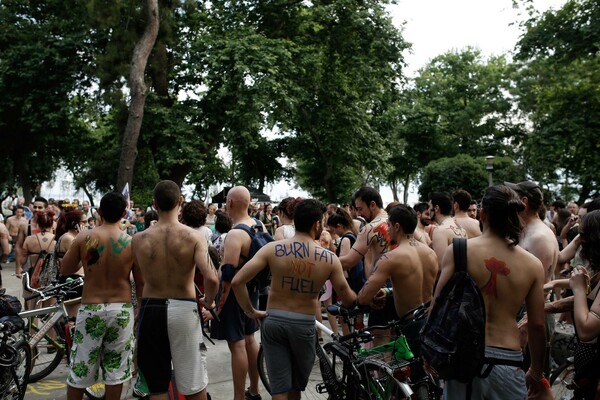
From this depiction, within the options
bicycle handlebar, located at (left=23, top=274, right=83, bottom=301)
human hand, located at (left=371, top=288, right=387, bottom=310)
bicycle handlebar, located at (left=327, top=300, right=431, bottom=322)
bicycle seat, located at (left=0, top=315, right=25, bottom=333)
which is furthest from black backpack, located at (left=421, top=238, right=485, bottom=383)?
bicycle handlebar, located at (left=23, top=274, right=83, bottom=301)

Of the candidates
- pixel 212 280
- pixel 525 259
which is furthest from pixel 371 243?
pixel 525 259

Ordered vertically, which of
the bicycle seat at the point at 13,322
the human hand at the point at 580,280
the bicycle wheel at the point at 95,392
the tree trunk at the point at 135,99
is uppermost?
the tree trunk at the point at 135,99

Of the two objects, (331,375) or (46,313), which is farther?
(46,313)

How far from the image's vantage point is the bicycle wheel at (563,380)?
4289mm

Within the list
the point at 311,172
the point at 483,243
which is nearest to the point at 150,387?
the point at 483,243

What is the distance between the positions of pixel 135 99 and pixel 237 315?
1358 centimetres

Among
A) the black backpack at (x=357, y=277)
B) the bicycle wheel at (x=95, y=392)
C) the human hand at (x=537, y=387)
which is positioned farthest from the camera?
the black backpack at (x=357, y=277)

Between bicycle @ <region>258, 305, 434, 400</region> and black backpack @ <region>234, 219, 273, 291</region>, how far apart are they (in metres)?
1.26

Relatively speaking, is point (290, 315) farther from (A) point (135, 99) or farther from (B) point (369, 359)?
(A) point (135, 99)

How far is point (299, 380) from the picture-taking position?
14.6 ft

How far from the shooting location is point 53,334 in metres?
6.97

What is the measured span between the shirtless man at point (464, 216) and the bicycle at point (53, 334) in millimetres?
4353

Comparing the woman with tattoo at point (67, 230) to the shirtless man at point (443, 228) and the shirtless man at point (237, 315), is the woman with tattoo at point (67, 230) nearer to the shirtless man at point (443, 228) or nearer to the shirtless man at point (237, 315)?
the shirtless man at point (237, 315)

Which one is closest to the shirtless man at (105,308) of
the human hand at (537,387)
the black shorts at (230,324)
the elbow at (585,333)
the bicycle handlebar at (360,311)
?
the black shorts at (230,324)
